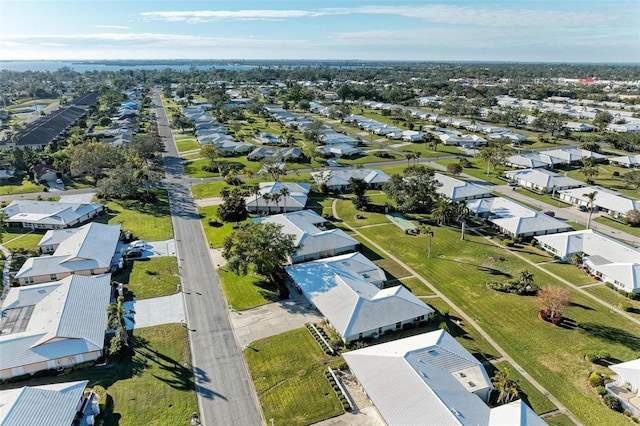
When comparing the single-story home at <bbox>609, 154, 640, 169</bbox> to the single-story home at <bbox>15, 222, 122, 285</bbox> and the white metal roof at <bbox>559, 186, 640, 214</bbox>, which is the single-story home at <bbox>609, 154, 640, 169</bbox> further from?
the single-story home at <bbox>15, 222, 122, 285</bbox>

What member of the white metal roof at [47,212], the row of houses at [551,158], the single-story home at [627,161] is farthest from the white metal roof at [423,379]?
the single-story home at [627,161]

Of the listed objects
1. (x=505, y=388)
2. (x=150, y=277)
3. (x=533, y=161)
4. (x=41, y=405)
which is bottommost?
(x=150, y=277)

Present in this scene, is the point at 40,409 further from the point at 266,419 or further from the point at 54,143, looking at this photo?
the point at 54,143

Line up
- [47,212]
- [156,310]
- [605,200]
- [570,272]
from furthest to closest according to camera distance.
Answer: [605,200] < [47,212] < [570,272] < [156,310]

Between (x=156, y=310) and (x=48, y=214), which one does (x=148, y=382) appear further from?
(x=48, y=214)

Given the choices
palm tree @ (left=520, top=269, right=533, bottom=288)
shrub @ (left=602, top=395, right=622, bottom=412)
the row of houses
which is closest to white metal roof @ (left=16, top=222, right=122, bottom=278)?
palm tree @ (left=520, top=269, right=533, bottom=288)

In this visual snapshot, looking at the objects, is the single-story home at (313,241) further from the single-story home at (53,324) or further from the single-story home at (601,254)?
the single-story home at (601,254)

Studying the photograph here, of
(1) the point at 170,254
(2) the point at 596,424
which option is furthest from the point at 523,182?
(1) the point at 170,254

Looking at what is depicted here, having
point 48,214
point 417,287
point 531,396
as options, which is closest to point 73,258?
point 48,214
